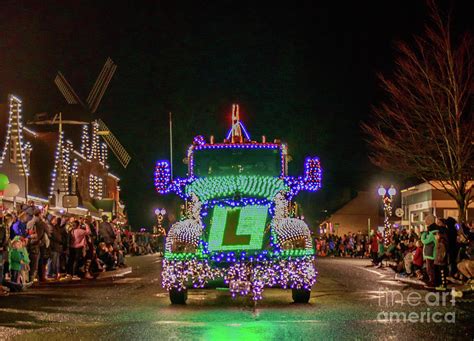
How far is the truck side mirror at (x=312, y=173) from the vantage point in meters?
14.3

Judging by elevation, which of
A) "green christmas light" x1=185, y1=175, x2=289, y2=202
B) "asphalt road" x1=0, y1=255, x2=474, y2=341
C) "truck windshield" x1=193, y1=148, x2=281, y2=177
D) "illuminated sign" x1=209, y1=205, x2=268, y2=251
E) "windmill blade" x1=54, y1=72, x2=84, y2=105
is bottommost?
"asphalt road" x1=0, y1=255, x2=474, y2=341

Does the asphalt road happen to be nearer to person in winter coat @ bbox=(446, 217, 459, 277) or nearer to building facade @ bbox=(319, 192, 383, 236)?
person in winter coat @ bbox=(446, 217, 459, 277)

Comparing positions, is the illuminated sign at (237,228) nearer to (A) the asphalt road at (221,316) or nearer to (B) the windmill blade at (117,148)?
(A) the asphalt road at (221,316)

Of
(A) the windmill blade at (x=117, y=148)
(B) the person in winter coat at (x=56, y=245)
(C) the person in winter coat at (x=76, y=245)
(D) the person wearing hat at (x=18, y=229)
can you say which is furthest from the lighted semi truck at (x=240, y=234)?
(A) the windmill blade at (x=117, y=148)

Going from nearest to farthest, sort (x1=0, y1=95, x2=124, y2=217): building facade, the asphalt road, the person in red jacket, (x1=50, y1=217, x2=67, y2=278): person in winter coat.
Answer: the asphalt road, (x1=50, y1=217, x2=67, y2=278): person in winter coat, the person in red jacket, (x1=0, y1=95, x2=124, y2=217): building facade

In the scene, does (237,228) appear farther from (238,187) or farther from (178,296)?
(178,296)

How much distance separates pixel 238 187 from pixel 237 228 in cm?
85

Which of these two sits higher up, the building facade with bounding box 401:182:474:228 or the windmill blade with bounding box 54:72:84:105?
the windmill blade with bounding box 54:72:84:105

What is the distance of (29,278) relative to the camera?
763 inches

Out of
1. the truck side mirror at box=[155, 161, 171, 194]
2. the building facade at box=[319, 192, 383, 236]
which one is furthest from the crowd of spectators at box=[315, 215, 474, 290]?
the building facade at box=[319, 192, 383, 236]

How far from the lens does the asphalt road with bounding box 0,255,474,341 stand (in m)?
9.84

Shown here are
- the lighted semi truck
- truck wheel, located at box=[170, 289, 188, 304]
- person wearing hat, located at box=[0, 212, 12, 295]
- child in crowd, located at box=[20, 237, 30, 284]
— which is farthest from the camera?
child in crowd, located at box=[20, 237, 30, 284]

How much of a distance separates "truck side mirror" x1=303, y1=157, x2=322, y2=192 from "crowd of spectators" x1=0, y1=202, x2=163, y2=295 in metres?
7.33

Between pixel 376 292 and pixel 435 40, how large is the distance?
14.0 m
